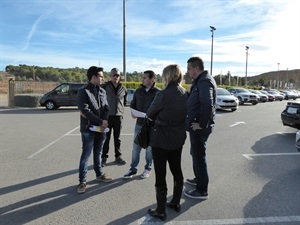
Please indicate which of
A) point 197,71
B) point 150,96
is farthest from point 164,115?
point 150,96

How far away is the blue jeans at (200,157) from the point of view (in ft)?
12.8

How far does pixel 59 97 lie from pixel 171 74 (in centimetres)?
1602

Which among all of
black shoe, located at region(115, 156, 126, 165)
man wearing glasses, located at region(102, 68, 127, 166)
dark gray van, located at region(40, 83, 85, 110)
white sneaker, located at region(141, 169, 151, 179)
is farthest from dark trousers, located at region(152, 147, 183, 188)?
dark gray van, located at region(40, 83, 85, 110)

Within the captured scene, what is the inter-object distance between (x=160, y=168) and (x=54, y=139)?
557 centimetres

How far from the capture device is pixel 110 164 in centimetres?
566

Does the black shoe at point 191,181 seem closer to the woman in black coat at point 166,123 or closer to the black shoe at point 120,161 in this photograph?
the woman in black coat at point 166,123

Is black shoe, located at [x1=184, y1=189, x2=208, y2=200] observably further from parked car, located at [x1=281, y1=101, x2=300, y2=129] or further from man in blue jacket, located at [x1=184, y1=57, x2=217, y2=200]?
parked car, located at [x1=281, y1=101, x2=300, y2=129]

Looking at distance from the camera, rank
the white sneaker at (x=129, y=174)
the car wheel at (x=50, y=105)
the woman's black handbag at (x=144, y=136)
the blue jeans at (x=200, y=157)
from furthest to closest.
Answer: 1. the car wheel at (x=50, y=105)
2. the white sneaker at (x=129, y=174)
3. the blue jeans at (x=200, y=157)
4. the woman's black handbag at (x=144, y=136)

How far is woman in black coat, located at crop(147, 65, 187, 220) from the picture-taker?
323cm

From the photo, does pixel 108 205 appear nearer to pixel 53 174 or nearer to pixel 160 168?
pixel 160 168

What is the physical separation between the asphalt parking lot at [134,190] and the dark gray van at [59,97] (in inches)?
427

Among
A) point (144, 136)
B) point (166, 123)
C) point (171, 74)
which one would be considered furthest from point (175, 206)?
point (171, 74)

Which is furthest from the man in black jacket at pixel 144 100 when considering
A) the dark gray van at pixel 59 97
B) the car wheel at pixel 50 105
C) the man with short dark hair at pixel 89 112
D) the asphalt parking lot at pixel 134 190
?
the car wheel at pixel 50 105

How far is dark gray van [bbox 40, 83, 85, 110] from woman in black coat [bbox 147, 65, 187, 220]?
1563 centimetres
